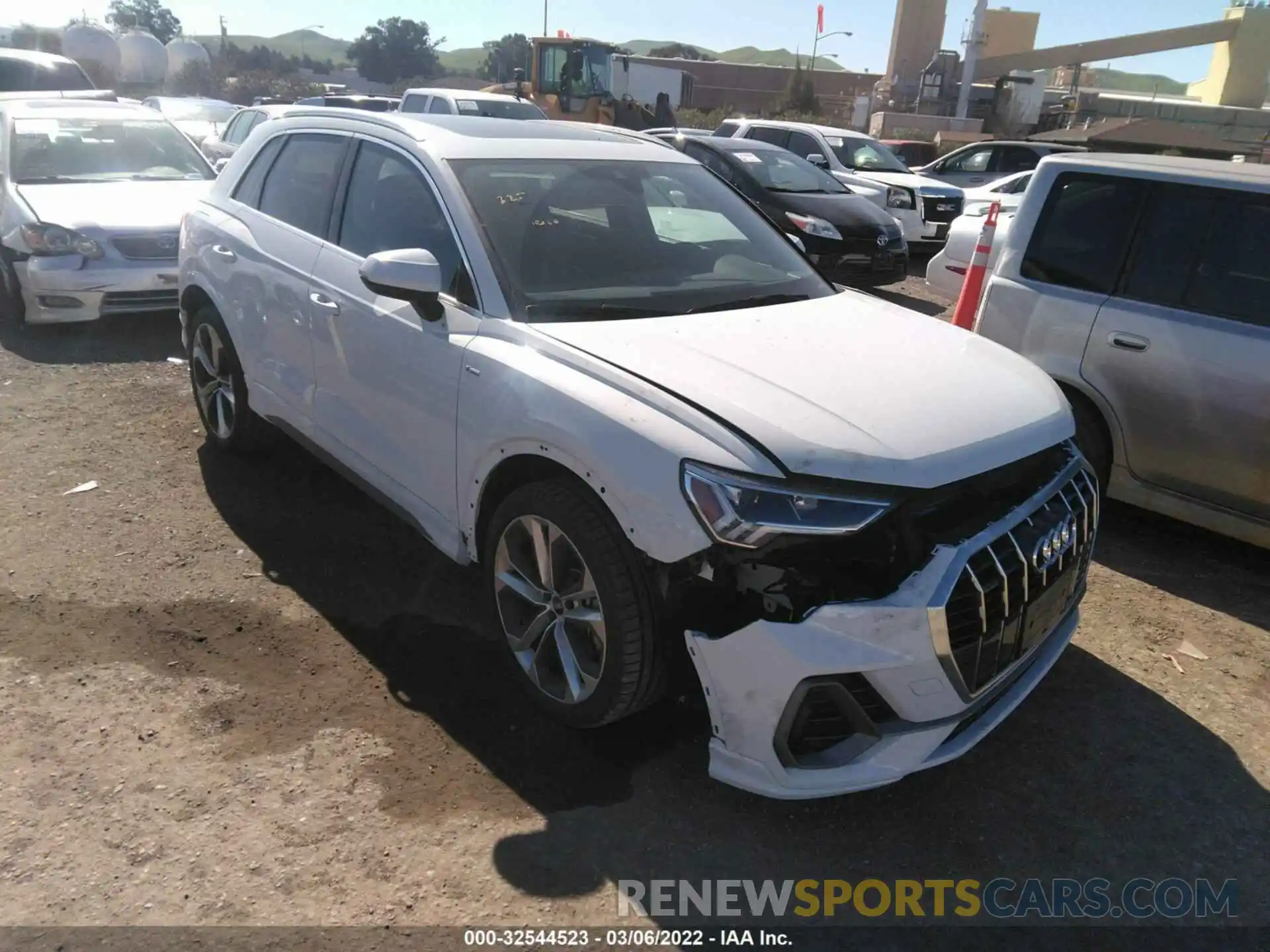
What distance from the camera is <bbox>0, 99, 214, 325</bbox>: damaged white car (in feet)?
23.7

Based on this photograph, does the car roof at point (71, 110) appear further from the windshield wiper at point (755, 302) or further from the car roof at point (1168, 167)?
the car roof at point (1168, 167)

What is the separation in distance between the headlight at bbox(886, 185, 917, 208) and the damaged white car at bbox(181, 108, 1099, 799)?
356 inches

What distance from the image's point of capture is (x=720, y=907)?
2541 millimetres

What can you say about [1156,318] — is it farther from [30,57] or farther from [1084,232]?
[30,57]

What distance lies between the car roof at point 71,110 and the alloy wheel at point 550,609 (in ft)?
25.6

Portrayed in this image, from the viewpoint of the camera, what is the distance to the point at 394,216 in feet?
12.4

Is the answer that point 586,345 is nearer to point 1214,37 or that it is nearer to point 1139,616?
point 1139,616

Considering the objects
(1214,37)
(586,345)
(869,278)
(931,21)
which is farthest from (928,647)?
(1214,37)

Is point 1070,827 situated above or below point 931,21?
below

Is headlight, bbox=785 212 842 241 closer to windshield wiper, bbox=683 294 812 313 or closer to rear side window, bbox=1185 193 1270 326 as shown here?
rear side window, bbox=1185 193 1270 326

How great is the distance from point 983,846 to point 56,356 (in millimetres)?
→ 7103

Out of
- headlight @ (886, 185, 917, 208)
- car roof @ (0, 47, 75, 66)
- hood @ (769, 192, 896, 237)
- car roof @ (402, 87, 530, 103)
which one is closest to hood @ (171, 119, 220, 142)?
car roof @ (0, 47, 75, 66)

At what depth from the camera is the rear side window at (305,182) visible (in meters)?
4.20

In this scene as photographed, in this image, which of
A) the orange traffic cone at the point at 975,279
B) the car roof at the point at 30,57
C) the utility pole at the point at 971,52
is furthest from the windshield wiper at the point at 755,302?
the utility pole at the point at 971,52
